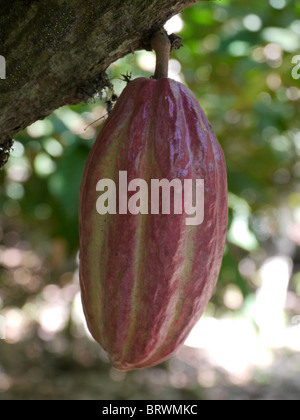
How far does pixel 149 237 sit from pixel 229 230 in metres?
1.06

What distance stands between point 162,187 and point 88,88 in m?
0.21

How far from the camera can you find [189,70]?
2.18 m

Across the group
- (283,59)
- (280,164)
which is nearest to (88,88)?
(283,59)

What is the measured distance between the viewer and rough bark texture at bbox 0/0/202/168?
26.3 inches

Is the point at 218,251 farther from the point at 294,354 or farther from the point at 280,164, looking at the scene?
the point at 294,354
